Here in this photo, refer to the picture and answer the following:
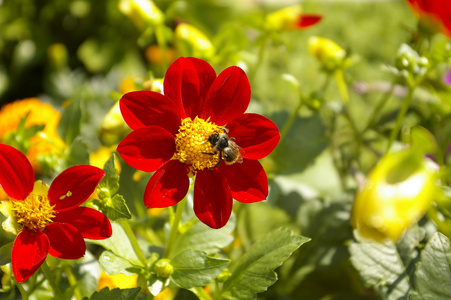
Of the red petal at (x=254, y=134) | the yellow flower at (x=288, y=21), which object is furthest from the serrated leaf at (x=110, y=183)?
the yellow flower at (x=288, y=21)

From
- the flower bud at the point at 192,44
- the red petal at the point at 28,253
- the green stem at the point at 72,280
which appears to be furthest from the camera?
the flower bud at the point at 192,44

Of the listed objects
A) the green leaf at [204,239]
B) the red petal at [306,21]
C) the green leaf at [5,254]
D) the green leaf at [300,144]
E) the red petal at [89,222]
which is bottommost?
the green leaf at [300,144]

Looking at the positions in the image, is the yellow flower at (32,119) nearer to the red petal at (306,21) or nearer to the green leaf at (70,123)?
the green leaf at (70,123)

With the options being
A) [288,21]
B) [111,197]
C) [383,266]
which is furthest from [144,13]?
[383,266]

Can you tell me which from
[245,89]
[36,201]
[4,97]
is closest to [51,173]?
[36,201]

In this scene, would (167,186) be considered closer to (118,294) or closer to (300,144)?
(118,294)

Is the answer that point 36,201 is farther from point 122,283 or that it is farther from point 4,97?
point 4,97

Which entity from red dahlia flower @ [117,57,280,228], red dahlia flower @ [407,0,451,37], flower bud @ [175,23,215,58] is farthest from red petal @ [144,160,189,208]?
red dahlia flower @ [407,0,451,37]
